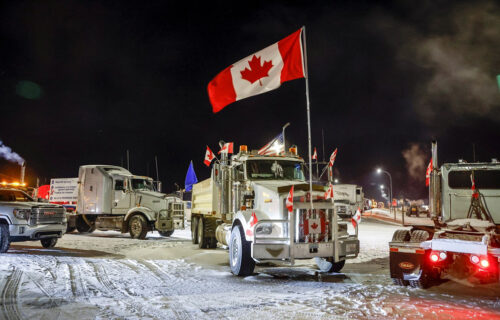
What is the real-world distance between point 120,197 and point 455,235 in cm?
1512

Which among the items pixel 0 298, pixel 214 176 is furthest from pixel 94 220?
pixel 0 298

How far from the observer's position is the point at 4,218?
1157 centimetres

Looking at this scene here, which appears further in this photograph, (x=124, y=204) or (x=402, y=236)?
(x=124, y=204)

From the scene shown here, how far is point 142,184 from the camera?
750 inches

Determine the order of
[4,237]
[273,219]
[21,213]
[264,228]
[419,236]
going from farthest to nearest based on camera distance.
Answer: [21,213] → [4,237] → [273,219] → [264,228] → [419,236]

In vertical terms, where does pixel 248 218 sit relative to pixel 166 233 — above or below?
above

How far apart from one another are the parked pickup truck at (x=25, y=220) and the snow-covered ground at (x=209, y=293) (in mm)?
1064

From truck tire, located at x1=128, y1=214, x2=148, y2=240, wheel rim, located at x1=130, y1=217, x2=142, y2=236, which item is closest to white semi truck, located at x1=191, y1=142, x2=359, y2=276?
truck tire, located at x1=128, y1=214, x2=148, y2=240

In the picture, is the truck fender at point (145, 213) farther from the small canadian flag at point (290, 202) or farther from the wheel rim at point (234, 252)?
the small canadian flag at point (290, 202)

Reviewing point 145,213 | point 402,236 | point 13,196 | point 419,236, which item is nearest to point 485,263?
point 419,236

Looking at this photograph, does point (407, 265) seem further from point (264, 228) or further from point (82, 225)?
point (82, 225)

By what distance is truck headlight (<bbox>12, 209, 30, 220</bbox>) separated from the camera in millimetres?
11703

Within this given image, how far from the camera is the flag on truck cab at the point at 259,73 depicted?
9656 mm

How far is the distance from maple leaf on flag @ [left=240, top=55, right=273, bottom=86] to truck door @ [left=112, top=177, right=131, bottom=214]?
1037cm
